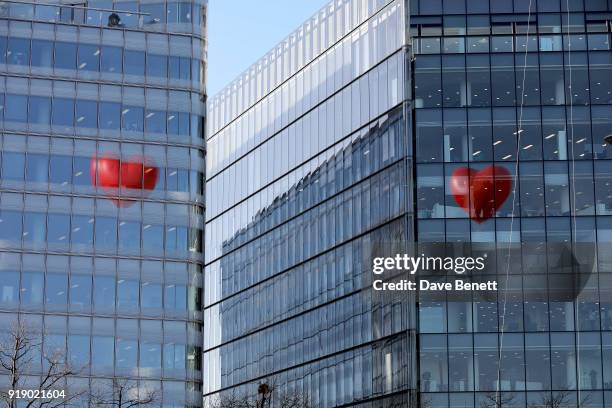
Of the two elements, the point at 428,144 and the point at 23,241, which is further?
the point at 428,144

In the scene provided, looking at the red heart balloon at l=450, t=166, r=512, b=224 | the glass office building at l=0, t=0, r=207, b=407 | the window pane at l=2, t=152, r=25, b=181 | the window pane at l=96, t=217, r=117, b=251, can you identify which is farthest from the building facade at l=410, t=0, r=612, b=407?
the window pane at l=2, t=152, r=25, b=181

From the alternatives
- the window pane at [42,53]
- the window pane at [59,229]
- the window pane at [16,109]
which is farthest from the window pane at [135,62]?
the window pane at [59,229]

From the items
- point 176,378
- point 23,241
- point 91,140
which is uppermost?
point 91,140

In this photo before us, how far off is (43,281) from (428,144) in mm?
24418

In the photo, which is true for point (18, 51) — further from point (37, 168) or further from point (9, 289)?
point (9, 289)

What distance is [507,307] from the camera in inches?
3905

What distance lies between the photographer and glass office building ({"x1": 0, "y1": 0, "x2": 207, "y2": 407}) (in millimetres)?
95125

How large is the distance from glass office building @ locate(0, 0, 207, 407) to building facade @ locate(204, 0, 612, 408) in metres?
12.7

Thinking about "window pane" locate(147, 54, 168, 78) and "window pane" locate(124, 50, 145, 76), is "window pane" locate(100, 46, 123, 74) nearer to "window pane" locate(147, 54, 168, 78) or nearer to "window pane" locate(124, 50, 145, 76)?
"window pane" locate(124, 50, 145, 76)

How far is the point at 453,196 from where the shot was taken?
101 meters

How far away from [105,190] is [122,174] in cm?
140

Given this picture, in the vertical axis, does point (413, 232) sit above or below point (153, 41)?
below

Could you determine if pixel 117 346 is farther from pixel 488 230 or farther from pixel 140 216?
pixel 488 230

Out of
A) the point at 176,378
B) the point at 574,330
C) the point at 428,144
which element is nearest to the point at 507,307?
the point at 574,330
